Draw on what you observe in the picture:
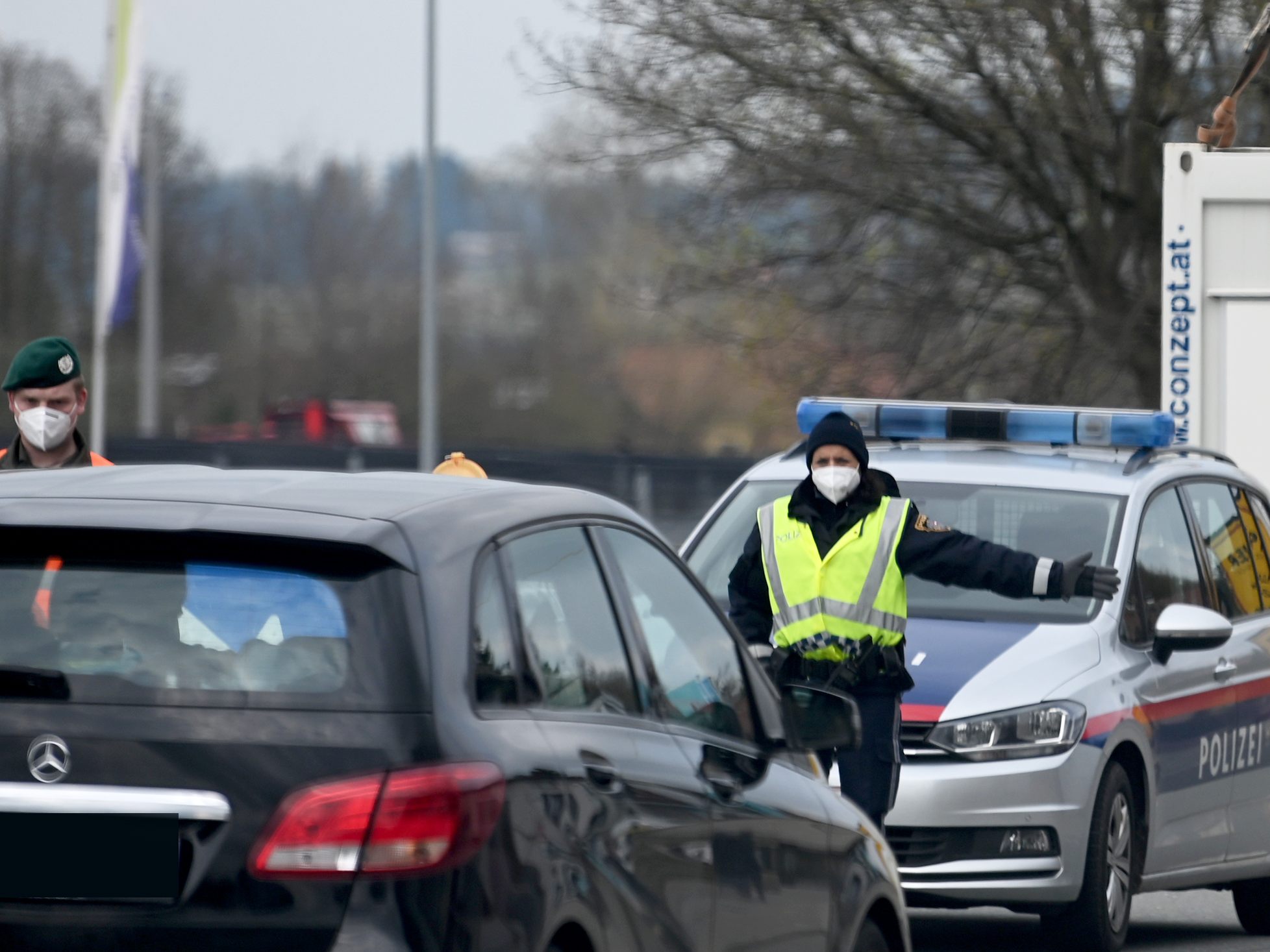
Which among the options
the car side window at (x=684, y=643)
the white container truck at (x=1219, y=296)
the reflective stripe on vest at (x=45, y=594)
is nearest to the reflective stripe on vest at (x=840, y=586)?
the car side window at (x=684, y=643)

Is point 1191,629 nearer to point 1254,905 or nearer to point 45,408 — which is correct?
point 1254,905

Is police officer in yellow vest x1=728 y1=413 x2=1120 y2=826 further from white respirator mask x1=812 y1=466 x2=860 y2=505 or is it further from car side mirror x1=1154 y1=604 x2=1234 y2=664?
car side mirror x1=1154 y1=604 x2=1234 y2=664

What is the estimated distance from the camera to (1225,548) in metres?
8.66

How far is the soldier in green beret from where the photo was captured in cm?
611

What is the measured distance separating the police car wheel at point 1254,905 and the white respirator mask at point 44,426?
4942 mm

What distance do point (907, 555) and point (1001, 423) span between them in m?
2.09

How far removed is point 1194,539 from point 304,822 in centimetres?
585

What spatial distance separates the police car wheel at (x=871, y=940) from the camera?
484 centimetres

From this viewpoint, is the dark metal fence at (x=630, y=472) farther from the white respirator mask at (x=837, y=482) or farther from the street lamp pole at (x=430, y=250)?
the white respirator mask at (x=837, y=482)

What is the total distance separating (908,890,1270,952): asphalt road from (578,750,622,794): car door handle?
397cm

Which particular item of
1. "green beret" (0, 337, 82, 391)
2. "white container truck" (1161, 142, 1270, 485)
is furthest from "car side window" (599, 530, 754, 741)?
"white container truck" (1161, 142, 1270, 485)

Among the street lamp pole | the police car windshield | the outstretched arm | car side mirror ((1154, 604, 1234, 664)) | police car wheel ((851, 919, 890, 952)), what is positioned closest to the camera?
police car wheel ((851, 919, 890, 952))

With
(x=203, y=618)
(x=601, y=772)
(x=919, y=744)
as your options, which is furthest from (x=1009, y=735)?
(x=203, y=618)

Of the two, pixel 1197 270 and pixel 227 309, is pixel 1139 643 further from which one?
pixel 227 309
